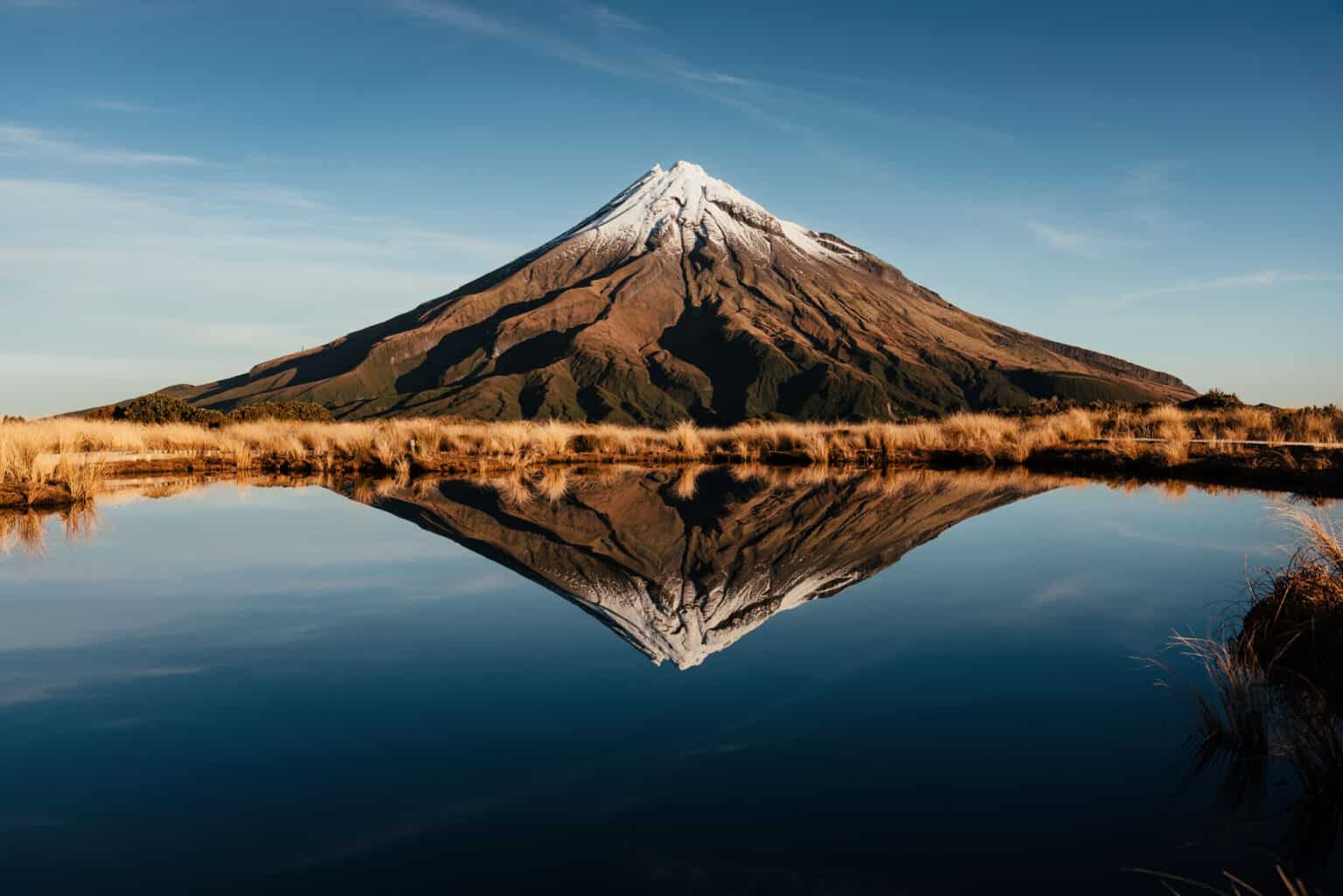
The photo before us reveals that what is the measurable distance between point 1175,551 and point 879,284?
179732 mm

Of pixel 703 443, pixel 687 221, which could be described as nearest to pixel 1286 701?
pixel 703 443

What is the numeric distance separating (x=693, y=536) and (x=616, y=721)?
5955 mm

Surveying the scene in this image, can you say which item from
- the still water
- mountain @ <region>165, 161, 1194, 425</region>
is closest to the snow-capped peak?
mountain @ <region>165, 161, 1194, 425</region>

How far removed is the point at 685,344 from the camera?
158125mm

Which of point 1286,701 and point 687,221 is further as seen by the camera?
point 687,221

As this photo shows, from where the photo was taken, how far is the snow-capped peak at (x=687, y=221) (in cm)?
17412

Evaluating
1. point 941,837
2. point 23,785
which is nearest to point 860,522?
point 941,837

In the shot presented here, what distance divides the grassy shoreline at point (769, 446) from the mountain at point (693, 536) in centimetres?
393

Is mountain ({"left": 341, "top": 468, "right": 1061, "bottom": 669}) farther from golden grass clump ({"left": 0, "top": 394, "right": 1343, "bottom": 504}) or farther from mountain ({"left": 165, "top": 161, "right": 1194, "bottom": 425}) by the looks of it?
mountain ({"left": 165, "top": 161, "right": 1194, "bottom": 425})

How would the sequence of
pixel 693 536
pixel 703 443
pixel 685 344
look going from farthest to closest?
pixel 685 344 < pixel 703 443 < pixel 693 536

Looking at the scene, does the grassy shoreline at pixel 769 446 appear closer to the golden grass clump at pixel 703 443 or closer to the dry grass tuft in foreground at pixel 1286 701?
the golden grass clump at pixel 703 443

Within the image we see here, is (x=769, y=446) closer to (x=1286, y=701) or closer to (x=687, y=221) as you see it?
(x=1286, y=701)

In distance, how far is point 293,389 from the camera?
6068 inches

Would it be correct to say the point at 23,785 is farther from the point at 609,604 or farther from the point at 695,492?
the point at 695,492
